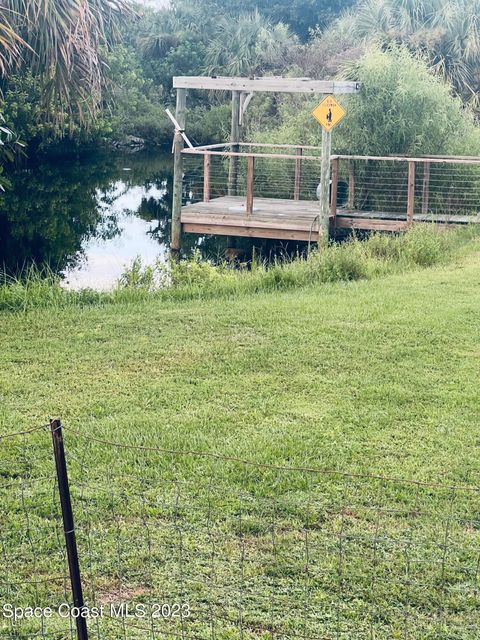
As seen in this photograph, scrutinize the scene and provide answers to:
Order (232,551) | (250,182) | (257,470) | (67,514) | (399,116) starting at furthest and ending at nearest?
(399,116) < (250,182) < (257,470) < (232,551) < (67,514)

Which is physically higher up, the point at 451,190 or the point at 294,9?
the point at 294,9

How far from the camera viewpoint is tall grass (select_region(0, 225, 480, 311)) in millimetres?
9617

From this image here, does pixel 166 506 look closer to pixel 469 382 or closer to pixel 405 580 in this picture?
pixel 405 580

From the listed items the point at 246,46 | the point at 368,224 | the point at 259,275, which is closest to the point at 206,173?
the point at 368,224

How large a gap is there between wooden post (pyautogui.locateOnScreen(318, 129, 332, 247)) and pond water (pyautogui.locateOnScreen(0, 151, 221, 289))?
3.02m

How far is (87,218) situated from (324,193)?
308 inches

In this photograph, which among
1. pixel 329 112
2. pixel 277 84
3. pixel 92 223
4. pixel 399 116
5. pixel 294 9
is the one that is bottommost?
pixel 92 223

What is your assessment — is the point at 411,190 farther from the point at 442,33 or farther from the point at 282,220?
the point at 442,33

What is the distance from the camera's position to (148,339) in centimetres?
790

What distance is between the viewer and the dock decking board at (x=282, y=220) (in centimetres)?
1425

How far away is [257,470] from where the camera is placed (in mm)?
5035

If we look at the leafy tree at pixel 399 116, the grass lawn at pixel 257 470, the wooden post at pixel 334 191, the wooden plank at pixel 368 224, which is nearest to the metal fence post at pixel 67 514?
the grass lawn at pixel 257 470

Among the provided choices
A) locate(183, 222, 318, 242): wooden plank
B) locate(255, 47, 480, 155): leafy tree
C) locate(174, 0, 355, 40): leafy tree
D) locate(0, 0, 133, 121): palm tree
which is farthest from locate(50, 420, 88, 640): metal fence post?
locate(174, 0, 355, 40): leafy tree

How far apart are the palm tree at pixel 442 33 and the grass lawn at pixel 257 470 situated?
53.2 ft
